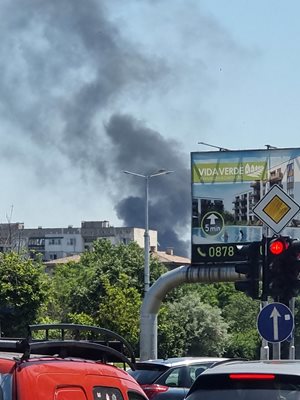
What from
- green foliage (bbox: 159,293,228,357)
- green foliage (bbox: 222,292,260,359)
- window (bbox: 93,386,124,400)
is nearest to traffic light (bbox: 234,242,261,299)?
window (bbox: 93,386,124,400)

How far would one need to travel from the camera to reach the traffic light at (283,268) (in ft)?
54.5

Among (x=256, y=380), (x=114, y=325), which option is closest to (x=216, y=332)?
(x=114, y=325)

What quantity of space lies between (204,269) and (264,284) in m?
24.9

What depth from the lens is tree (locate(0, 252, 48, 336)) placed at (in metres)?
46.0

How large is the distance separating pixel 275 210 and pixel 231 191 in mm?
25800

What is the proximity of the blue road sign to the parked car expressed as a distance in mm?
8866

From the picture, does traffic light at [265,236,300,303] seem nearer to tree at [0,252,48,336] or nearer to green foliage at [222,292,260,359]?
tree at [0,252,48,336]

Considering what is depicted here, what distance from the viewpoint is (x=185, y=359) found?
766 inches

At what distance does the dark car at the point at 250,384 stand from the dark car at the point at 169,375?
1073cm

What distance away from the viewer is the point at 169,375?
19.1 meters

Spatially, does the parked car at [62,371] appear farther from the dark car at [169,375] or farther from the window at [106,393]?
the dark car at [169,375]

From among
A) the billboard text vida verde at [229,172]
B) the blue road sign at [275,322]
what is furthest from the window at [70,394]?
the billboard text vida verde at [229,172]

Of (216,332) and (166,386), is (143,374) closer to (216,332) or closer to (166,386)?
(166,386)

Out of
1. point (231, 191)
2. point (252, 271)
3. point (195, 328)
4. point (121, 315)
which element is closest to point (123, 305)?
point (121, 315)
